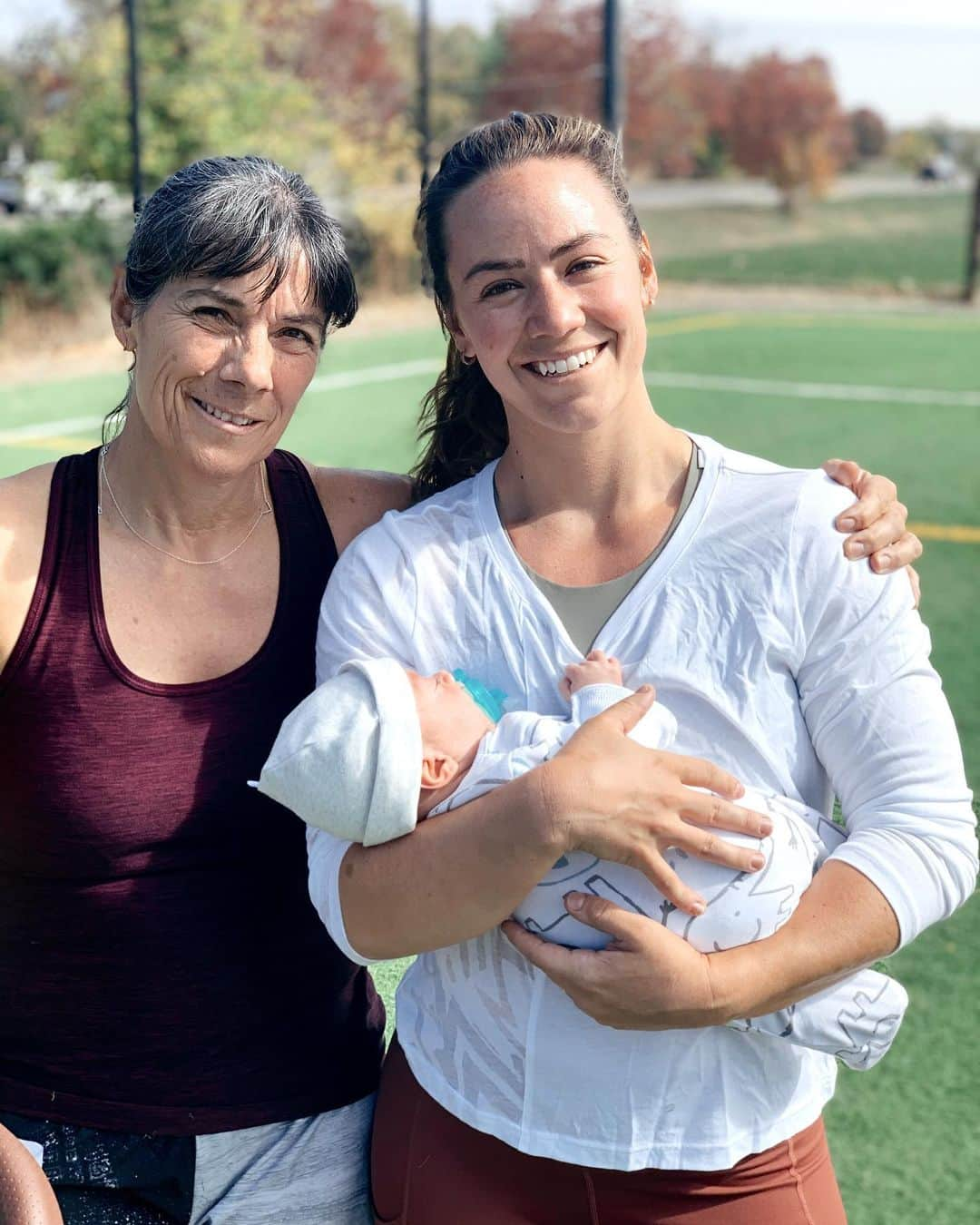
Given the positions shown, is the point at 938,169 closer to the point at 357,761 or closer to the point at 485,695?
the point at 485,695

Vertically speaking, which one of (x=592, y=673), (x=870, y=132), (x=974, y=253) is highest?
(x=870, y=132)

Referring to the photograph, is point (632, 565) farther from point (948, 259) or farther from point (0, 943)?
point (948, 259)

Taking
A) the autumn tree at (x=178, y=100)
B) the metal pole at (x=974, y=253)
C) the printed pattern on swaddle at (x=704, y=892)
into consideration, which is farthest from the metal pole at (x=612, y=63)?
the printed pattern on swaddle at (x=704, y=892)

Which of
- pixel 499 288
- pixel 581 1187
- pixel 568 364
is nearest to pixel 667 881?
pixel 581 1187

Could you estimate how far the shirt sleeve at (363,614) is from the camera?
189cm

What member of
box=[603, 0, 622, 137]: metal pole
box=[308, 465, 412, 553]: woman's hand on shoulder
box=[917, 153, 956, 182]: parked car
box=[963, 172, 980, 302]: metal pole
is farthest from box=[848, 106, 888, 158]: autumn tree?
box=[308, 465, 412, 553]: woman's hand on shoulder

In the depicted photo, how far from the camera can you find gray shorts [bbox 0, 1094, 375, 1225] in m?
1.98

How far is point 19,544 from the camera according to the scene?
198 centimetres

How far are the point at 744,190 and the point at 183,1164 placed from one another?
42.2 metres

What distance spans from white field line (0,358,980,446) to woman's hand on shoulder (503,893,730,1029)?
10142mm

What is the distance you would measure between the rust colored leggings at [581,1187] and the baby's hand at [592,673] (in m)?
0.53

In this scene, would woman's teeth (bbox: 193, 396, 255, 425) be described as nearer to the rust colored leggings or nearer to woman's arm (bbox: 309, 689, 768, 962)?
woman's arm (bbox: 309, 689, 768, 962)

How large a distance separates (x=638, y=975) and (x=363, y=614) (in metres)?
0.55

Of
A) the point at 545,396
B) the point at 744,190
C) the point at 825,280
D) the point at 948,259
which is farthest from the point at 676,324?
the point at 744,190
